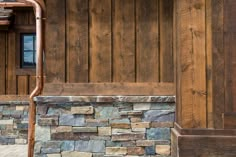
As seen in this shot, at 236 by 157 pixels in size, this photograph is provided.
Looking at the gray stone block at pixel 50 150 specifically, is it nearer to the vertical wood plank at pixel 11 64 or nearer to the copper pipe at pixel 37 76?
the copper pipe at pixel 37 76

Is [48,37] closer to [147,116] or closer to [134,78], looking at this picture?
[134,78]

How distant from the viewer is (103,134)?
14.5 ft

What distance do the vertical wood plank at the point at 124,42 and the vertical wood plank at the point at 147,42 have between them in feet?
0.26

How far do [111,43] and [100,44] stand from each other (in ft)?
0.48

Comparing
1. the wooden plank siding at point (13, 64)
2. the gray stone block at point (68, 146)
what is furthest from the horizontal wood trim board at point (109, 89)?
the wooden plank siding at point (13, 64)

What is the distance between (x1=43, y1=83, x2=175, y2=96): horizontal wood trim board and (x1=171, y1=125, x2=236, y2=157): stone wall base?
955 millimetres

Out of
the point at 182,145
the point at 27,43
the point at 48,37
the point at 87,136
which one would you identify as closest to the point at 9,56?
Answer: the point at 27,43

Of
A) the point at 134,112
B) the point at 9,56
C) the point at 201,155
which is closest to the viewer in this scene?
the point at 201,155

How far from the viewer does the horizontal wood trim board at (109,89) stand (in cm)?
449

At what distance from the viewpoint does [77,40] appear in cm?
457

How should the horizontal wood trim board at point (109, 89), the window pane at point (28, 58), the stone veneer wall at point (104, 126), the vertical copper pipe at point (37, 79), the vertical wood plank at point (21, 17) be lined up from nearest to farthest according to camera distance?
1. the stone veneer wall at point (104, 126)
2. the horizontal wood trim board at point (109, 89)
3. the vertical copper pipe at point (37, 79)
4. the vertical wood plank at point (21, 17)
5. the window pane at point (28, 58)

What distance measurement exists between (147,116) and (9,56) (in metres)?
5.20

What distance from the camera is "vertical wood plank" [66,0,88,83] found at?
Result: 4.57 meters

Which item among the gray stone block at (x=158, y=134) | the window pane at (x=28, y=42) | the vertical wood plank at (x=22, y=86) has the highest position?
the window pane at (x=28, y=42)
